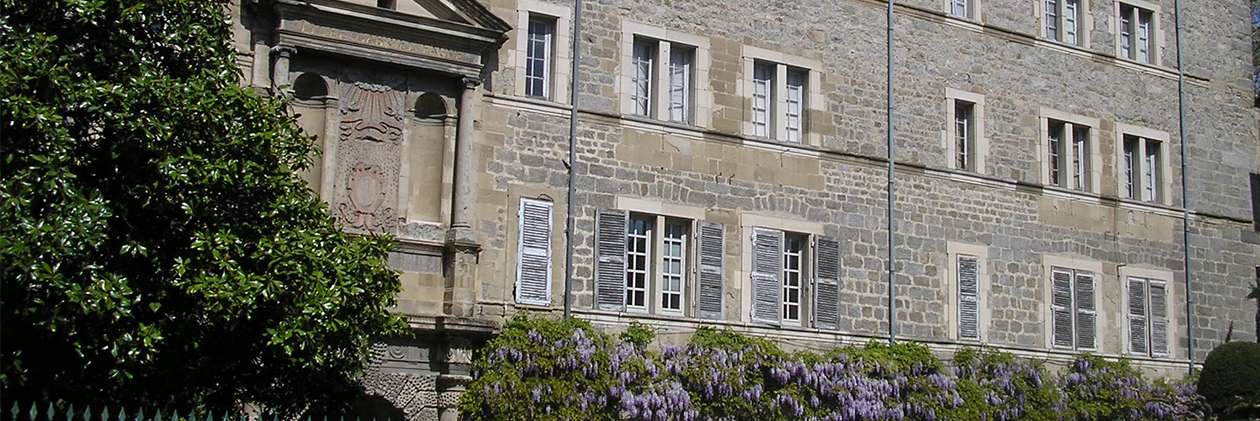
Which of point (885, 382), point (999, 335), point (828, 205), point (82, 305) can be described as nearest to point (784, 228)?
point (828, 205)

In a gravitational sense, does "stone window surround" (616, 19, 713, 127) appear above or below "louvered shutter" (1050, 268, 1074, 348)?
above

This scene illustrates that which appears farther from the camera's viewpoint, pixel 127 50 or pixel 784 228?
pixel 784 228

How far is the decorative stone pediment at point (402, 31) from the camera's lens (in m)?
16.4

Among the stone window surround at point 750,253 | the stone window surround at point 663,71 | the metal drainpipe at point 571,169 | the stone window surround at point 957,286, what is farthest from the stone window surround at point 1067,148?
the metal drainpipe at point 571,169

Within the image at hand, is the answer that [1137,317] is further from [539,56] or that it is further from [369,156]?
[369,156]

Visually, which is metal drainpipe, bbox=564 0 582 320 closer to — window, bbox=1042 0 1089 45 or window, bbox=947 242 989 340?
window, bbox=947 242 989 340

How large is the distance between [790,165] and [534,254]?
4118 mm

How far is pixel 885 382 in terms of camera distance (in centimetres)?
1964

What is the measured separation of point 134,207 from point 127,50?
4.37ft

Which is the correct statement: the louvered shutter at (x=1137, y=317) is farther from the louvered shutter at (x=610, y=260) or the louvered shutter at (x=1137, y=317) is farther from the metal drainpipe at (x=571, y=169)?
the metal drainpipe at (x=571, y=169)

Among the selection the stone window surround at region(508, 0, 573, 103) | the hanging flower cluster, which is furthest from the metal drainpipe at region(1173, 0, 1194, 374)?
the stone window surround at region(508, 0, 573, 103)

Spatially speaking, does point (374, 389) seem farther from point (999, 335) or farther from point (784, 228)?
point (999, 335)

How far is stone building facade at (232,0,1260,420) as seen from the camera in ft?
55.7

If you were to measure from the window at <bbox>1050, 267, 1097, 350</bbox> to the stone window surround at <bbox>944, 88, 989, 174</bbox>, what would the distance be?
6.90 feet
